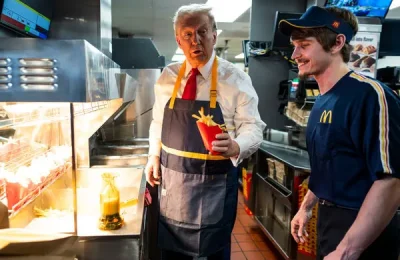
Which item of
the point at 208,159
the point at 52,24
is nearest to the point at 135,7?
the point at 52,24

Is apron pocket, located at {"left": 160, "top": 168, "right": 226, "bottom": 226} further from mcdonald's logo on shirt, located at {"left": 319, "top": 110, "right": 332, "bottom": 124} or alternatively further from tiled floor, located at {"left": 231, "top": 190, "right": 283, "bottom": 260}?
tiled floor, located at {"left": 231, "top": 190, "right": 283, "bottom": 260}

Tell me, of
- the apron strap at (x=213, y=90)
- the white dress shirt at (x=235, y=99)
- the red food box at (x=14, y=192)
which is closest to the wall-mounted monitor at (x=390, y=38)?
the white dress shirt at (x=235, y=99)

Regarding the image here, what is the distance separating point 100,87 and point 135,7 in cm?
535

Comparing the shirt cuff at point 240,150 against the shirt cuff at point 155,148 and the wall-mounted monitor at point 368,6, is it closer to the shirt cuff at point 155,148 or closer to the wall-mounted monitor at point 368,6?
the shirt cuff at point 155,148

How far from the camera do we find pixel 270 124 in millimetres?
4594

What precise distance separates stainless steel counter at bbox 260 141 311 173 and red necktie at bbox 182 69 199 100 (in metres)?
1.46

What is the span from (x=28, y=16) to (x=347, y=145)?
2202 millimetres

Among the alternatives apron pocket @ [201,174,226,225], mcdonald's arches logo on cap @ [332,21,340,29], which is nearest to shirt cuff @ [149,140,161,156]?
apron pocket @ [201,174,226,225]

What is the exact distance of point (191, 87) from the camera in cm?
→ 162

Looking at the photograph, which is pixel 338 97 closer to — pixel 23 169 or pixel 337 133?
pixel 337 133

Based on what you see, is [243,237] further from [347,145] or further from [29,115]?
[29,115]

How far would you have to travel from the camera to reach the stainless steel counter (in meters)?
2.72

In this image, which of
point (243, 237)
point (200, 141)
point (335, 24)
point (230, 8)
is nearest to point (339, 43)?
point (335, 24)

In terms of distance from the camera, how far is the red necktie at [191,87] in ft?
5.30
